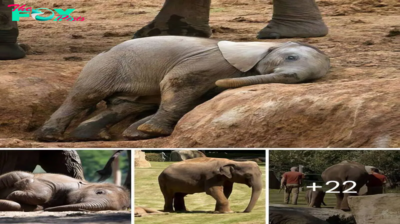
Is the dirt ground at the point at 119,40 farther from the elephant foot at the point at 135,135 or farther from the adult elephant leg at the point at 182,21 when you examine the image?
the adult elephant leg at the point at 182,21

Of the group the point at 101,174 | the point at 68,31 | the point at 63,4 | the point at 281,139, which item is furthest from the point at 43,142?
Answer: the point at 63,4

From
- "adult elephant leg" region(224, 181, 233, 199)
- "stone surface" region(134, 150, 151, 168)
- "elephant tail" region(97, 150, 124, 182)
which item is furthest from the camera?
"adult elephant leg" region(224, 181, 233, 199)

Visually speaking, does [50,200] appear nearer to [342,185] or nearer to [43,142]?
[342,185]

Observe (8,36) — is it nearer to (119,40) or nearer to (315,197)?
(119,40)

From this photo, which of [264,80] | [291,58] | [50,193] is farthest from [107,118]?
[50,193]

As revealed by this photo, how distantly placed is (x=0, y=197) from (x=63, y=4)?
43.7 feet

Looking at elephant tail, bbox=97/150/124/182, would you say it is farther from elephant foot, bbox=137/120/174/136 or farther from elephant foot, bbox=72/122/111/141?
elephant foot, bbox=72/122/111/141

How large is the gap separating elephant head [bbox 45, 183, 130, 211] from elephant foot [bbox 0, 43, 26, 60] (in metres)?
5.29

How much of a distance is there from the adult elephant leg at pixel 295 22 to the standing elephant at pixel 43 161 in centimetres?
631

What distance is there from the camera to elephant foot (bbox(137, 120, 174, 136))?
750cm

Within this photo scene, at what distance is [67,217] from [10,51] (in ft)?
18.6

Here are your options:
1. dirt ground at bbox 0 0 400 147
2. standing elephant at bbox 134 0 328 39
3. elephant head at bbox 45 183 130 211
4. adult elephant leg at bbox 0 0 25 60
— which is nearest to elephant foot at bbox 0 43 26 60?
adult elephant leg at bbox 0 0 25 60

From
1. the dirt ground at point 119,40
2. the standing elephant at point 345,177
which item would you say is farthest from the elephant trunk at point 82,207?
the dirt ground at point 119,40

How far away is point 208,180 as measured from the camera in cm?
540
